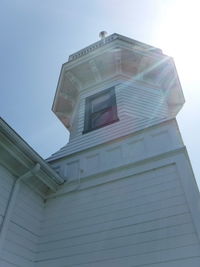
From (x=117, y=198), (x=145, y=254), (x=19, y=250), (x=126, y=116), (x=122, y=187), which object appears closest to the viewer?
(x=145, y=254)

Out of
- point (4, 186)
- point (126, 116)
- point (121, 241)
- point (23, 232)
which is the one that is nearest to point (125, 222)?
point (121, 241)

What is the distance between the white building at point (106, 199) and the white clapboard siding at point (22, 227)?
0.5 inches

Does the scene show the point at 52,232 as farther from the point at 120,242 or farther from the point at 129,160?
the point at 129,160

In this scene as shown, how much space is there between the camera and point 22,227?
12.6 feet

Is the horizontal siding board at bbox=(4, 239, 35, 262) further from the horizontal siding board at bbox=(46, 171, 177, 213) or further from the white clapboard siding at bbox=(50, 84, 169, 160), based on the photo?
the white clapboard siding at bbox=(50, 84, 169, 160)

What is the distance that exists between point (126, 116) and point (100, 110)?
102 cm

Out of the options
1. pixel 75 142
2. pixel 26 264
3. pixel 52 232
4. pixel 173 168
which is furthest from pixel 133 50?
pixel 26 264

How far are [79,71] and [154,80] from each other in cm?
228

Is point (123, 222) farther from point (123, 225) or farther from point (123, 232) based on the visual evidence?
point (123, 232)

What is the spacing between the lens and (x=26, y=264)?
361 centimetres

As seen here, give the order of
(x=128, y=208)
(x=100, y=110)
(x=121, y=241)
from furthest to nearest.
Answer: (x=100, y=110), (x=128, y=208), (x=121, y=241)

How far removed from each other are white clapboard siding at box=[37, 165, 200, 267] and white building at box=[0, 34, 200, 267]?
0.01 m

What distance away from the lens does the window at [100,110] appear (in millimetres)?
6137

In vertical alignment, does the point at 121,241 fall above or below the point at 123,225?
below
